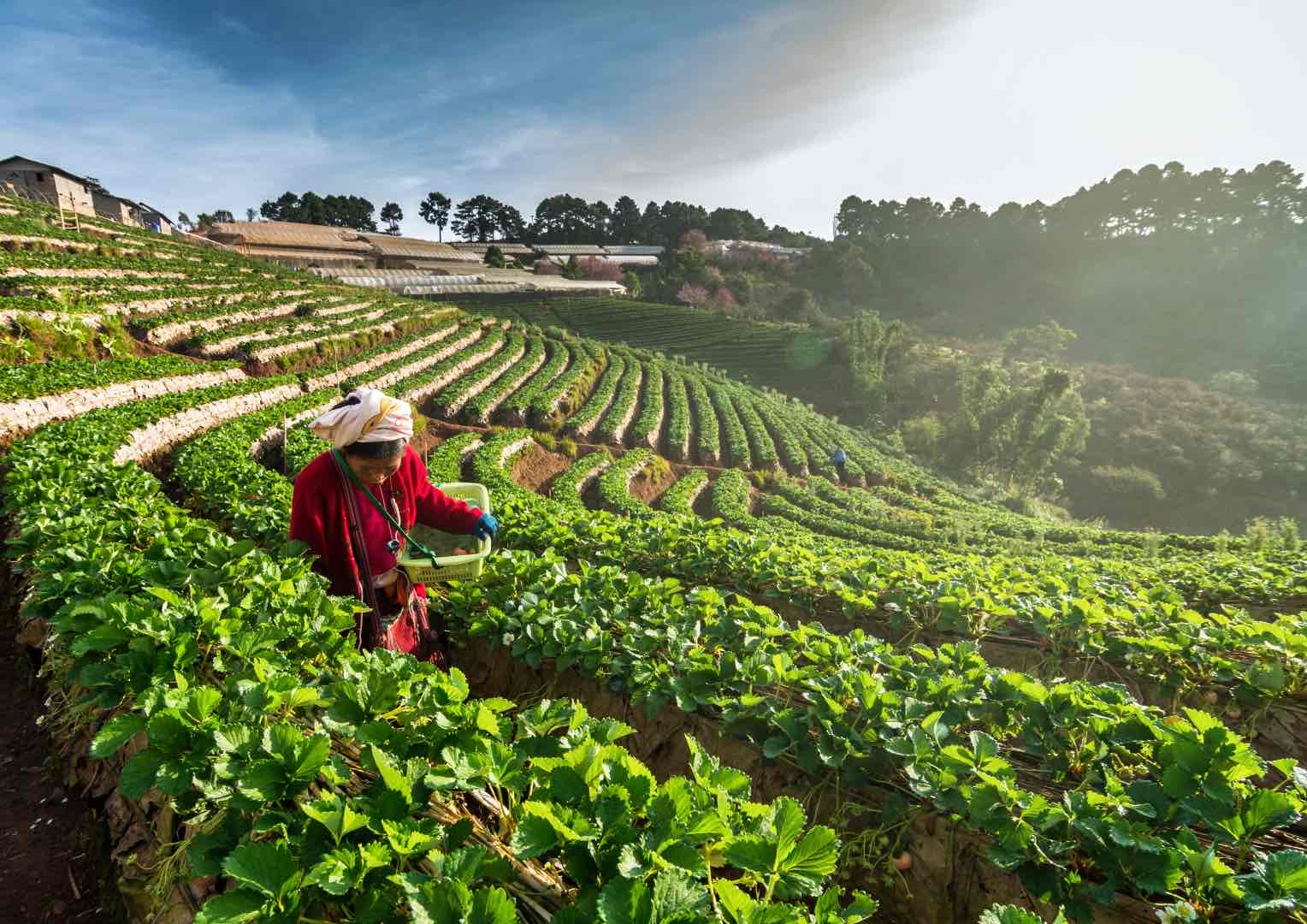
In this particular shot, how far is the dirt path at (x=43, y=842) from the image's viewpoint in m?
2.38

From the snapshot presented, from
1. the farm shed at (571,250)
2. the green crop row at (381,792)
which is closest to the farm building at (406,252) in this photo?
the farm shed at (571,250)

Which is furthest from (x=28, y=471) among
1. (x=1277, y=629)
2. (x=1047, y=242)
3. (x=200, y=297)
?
(x=1047, y=242)

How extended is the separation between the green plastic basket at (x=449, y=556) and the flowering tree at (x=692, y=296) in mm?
64164

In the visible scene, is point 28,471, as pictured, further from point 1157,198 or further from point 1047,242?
point 1157,198

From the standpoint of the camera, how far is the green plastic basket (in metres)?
3.91

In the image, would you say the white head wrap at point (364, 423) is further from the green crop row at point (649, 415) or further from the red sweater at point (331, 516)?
the green crop row at point (649, 415)

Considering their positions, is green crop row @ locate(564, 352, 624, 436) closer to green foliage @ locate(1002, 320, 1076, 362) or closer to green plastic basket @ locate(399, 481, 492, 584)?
green plastic basket @ locate(399, 481, 492, 584)

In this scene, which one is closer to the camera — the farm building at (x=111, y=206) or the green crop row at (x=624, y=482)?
the green crop row at (x=624, y=482)

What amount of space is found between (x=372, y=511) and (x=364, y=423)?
28.2 inches

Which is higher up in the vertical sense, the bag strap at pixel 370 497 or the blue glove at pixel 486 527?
the bag strap at pixel 370 497

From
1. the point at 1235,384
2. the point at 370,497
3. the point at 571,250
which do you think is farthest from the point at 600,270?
the point at 370,497

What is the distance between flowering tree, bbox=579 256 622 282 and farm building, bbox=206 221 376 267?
24500mm

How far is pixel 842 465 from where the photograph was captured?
27.8 metres

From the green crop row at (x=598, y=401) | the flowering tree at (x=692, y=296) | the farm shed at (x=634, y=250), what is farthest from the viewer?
the farm shed at (x=634, y=250)
